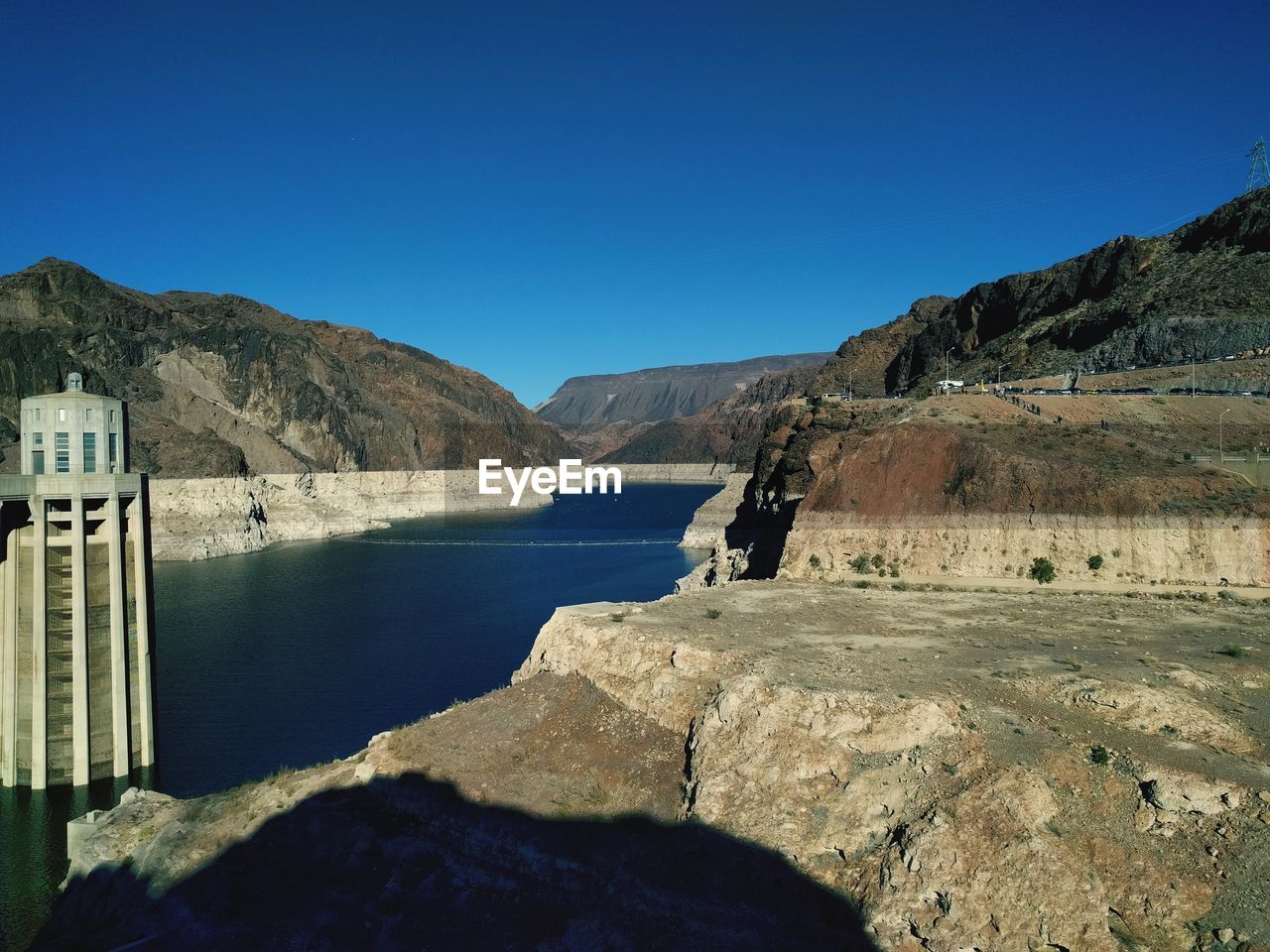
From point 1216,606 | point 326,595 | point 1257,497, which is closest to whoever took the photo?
point 1216,606

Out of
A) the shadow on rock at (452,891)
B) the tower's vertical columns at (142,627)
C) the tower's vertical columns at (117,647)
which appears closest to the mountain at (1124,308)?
the shadow on rock at (452,891)

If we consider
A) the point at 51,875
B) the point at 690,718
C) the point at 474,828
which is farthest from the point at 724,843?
the point at 51,875

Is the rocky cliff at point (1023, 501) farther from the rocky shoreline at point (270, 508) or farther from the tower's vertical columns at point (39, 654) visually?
the rocky shoreline at point (270, 508)

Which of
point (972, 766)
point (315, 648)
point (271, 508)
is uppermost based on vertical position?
point (972, 766)

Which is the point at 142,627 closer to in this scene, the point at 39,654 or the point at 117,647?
the point at 117,647

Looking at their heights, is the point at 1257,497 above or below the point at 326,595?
above

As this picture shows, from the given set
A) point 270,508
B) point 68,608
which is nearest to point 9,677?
point 68,608

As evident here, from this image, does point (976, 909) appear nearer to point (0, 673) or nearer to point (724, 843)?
point (724, 843)
